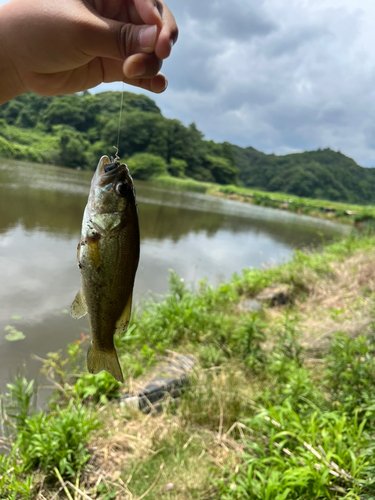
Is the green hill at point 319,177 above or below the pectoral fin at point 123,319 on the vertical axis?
above

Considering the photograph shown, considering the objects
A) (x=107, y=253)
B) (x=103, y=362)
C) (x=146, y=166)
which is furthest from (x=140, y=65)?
(x=146, y=166)

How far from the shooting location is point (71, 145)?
37.2m

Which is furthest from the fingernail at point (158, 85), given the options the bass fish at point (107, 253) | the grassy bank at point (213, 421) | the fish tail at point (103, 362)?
the grassy bank at point (213, 421)

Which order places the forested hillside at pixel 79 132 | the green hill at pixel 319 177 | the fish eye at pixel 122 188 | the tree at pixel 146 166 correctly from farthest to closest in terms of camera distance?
the green hill at pixel 319 177
the tree at pixel 146 166
the forested hillside at pixel 79 132
the fish eye at pixel 122 188

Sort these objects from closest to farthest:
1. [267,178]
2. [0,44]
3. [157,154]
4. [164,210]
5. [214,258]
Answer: [0,44] → [214,258] → [164,210] → [157,154] → [267,178]

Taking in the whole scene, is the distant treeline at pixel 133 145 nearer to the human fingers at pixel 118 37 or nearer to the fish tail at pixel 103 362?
the human fingers at pixel 118 37

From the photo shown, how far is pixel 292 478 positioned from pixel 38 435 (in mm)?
2249

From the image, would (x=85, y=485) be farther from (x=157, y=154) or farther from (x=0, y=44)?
(x=157, y=154)

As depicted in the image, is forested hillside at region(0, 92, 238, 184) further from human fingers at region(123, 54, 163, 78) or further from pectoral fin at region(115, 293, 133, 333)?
pectoral fin at region(115, 293, 133, 333)

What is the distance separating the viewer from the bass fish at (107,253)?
1.46 m

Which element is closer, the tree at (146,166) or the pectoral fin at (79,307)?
the pectoral fin at (79,307)

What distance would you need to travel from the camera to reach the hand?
135cm

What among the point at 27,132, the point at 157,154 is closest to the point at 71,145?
the point at 27,132

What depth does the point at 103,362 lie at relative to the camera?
4.96 feet
